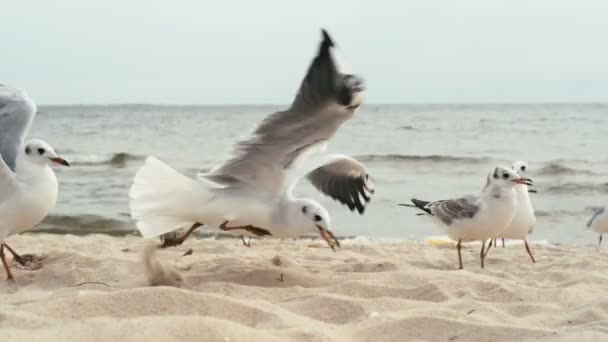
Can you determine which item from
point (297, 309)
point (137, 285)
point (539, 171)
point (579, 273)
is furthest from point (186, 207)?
point (539, 171)

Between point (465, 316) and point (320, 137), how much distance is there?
141cm

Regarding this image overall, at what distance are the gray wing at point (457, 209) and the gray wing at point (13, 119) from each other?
3.00 meters

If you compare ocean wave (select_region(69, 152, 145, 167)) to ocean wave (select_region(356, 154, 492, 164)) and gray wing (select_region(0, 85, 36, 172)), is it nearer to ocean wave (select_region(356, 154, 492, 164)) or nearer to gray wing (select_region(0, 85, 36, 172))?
ocean wave (select_region(356, 154, 492, 164))

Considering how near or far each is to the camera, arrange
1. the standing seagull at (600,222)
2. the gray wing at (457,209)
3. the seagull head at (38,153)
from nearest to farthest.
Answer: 1. the seagull head at (38,153)
2. the gray wing at (457,209)
3. the standing seagull at (600,222)

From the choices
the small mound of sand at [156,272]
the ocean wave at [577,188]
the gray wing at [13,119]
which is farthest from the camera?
the ocean wave at [577,188]

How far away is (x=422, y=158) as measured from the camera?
1731 centimetres

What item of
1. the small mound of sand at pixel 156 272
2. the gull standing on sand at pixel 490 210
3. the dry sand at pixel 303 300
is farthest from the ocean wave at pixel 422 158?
the small mound of sand at pixel 156 272

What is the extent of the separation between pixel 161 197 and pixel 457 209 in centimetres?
226

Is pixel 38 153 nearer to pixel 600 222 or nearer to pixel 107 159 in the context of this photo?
pixel 600 222

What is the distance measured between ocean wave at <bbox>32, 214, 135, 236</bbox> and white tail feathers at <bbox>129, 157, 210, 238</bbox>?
424 cm

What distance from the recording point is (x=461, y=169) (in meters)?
15.5

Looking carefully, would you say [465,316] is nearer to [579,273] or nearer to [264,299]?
[264,299]

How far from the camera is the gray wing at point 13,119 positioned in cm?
498

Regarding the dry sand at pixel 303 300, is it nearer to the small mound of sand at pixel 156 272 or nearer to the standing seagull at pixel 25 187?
the small mound of sand at pixel 156 272
